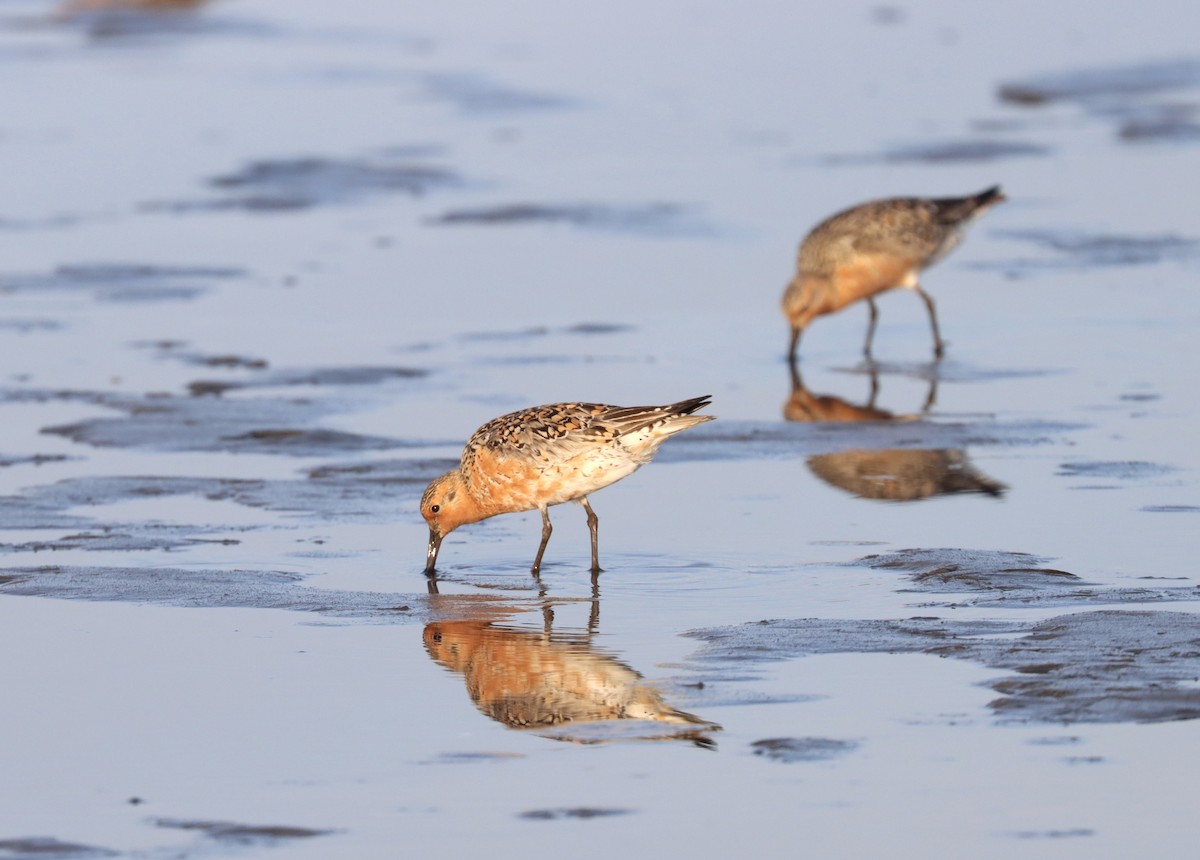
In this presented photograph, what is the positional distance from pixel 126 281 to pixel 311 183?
5.45m

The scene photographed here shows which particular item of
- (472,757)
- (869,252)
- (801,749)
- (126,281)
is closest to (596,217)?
(126,281)

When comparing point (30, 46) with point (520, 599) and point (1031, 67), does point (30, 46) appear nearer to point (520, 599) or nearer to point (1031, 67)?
point (1031, 67)

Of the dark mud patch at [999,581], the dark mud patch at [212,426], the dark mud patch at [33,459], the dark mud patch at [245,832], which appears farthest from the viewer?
the dark mud patch at [212,426]

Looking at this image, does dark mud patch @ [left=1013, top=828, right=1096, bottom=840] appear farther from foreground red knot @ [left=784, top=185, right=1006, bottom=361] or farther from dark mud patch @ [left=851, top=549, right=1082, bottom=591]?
foreground red knot @ [left=784, top=185, right=1006, bottom=361]

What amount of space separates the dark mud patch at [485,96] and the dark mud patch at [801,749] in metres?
23.0

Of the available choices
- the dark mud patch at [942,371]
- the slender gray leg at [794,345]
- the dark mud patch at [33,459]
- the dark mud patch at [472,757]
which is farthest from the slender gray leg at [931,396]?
the dark mud patch at [472,757]

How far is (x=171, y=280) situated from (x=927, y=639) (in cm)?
1211

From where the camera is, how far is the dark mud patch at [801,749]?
7.64 metres

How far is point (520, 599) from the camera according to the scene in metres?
10.4

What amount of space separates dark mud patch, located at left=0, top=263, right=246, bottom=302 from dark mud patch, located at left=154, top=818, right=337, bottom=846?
12284 millimetres

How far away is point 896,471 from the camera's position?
1295cm

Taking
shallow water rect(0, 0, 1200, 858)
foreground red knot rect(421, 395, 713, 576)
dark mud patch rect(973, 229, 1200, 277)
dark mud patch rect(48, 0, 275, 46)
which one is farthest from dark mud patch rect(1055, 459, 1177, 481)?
dark mud patch rect(48, 0, 275, 46)

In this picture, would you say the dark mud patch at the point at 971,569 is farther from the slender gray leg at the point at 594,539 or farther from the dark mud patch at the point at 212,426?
the dark mud patch at the point at 212,426

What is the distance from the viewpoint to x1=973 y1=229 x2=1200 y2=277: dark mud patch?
19344 mm
